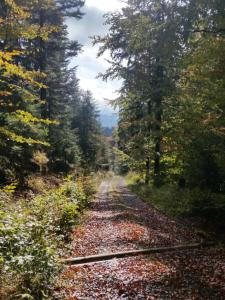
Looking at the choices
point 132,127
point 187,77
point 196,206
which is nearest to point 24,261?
point 196,206

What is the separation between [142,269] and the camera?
30.9 ft

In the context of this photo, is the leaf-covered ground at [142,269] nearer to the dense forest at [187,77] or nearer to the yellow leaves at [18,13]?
the dense forest at [187,77]

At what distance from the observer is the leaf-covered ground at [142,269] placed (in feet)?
25.6

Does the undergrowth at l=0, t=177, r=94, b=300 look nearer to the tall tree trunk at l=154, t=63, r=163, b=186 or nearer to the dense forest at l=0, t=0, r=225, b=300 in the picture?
the dense forest at l=0, t=0, r=225, b=300

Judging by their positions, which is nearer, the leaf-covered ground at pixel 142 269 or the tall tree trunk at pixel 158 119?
the leaf-covered ground at pixel 142 269

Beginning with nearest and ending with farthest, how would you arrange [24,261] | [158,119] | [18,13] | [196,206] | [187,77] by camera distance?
[24,261] < [18,13] < [196,206] < [187,77] < [158,119]

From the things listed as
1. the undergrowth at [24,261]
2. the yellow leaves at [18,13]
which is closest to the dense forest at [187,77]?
the yellow leaves at [18,13]

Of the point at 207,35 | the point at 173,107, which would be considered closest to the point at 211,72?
the point at 207,35

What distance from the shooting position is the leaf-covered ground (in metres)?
7.81

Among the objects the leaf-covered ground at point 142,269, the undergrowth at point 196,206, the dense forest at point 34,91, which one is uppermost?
the dense forest at point 34,91

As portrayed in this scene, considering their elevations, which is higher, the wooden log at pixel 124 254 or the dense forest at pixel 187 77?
the dense forest at pixel 187 77

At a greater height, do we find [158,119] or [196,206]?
[158,119]

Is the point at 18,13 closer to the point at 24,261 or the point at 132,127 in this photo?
the point at 24,261

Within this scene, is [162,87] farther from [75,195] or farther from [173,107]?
[75,195]
